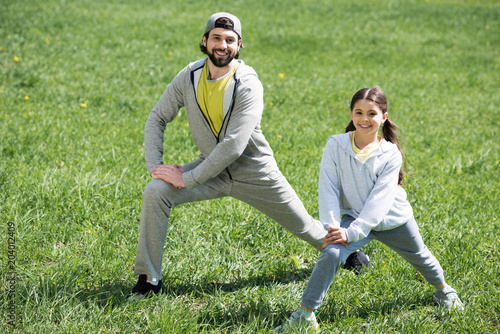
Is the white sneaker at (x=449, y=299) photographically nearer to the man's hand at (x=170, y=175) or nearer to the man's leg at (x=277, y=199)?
the man's leg at (x=277, y=199)

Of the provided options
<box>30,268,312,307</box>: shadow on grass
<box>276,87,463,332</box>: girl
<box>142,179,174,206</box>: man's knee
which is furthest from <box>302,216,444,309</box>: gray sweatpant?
<box>142,179,174,206</box>: man's knee

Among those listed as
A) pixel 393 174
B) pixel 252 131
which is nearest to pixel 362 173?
pixel 393 174

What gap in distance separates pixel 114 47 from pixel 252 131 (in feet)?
23.8

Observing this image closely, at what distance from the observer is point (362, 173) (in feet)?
9.77

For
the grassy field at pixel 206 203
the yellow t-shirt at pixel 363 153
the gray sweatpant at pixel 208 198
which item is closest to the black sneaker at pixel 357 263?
the grassy field at pixel 206 203

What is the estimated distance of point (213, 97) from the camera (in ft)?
9.96

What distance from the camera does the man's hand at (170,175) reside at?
119 inches

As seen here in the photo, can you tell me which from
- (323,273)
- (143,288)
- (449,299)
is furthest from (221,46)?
(449,299)

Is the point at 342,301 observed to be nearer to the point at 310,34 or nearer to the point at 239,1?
the point at 310,34

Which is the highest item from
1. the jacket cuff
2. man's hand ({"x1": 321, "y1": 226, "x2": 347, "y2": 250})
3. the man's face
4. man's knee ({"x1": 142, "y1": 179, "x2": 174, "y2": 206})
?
the man's face

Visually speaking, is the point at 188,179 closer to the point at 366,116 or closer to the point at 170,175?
the point at 170,175

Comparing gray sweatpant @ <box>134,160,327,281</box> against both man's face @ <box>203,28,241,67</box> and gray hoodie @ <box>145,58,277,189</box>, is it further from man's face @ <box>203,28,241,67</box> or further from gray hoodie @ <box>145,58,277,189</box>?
man's face @ <box>203,28,241,67</box>

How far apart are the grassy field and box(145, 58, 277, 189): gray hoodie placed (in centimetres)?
85

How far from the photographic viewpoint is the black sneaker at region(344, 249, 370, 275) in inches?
143
